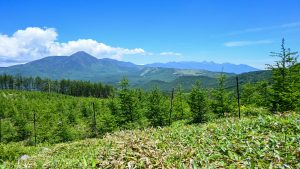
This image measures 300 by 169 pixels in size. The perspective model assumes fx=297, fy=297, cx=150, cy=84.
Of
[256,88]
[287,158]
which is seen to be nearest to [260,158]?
[287,158]

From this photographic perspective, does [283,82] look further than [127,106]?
No

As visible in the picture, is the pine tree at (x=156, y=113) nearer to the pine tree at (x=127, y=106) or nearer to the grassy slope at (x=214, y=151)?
the pine tree at (x=127, y=106)

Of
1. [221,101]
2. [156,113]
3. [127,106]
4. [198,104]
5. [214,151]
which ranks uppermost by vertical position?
[214,151]

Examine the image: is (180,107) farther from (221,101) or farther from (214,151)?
(214,151)

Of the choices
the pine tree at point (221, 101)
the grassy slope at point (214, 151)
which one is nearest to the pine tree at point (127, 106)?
the pine tree at point (221, 101)

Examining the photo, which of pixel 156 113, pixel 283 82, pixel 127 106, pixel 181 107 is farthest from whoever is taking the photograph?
pixel 181 107

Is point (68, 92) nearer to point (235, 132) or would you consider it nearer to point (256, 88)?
point (256, 88)

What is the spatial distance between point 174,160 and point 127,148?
1737mm

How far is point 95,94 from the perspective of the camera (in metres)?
180

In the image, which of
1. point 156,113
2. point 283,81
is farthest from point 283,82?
point 156,113

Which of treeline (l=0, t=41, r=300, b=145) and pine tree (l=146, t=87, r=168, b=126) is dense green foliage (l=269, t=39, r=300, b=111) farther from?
pine tree (l=146, t=87, r=168, b=126)

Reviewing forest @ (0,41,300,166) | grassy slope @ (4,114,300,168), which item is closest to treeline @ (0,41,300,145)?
forest @ (0,41,300,166)

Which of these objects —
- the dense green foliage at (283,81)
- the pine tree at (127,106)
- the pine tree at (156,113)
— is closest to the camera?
the dense green foliage at (283,81)

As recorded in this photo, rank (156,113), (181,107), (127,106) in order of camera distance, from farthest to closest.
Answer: (181,107), (127,106), (156,113)
